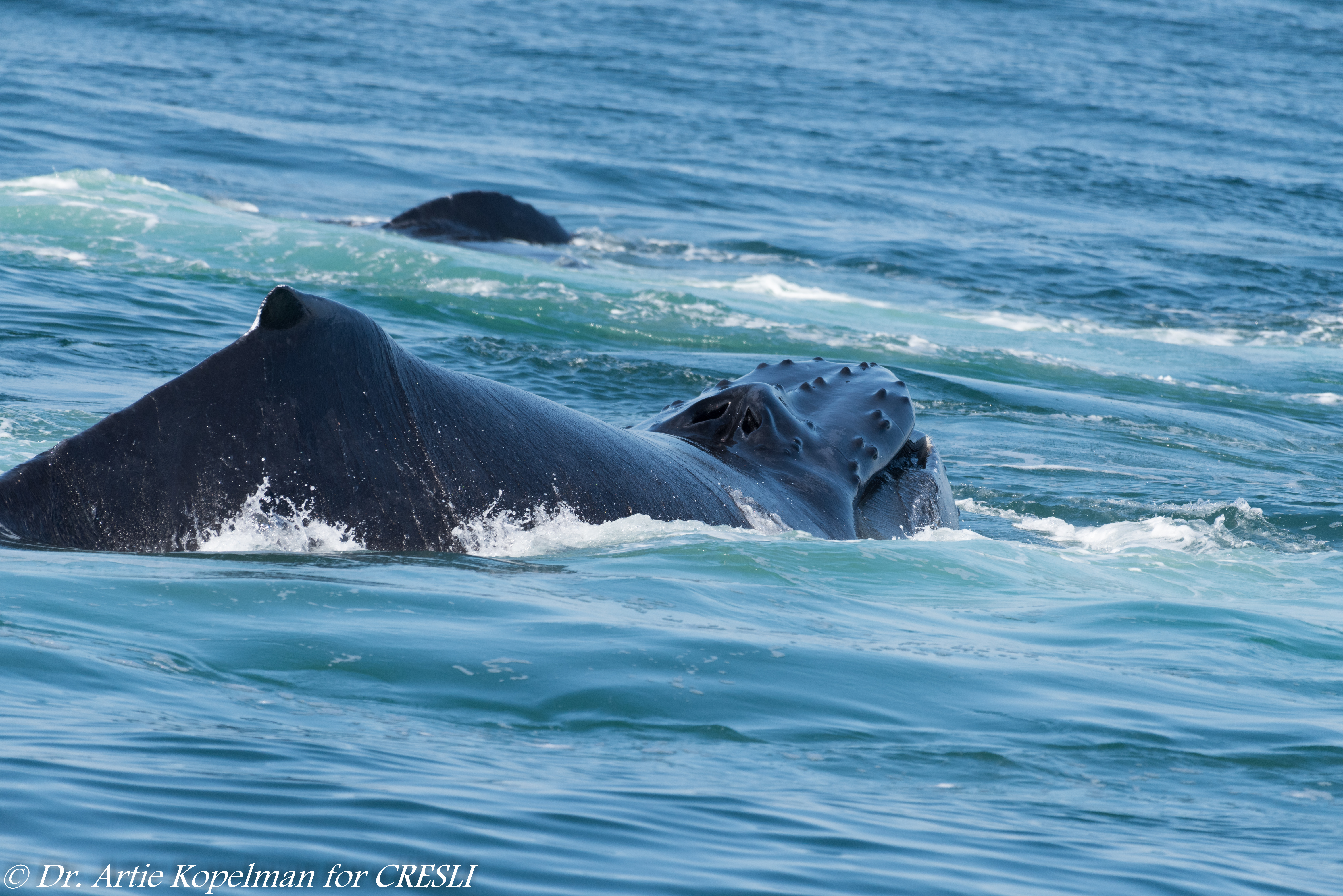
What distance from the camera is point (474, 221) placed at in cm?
2259

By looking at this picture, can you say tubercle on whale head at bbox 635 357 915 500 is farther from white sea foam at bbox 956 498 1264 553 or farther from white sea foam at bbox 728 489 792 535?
white sea foam at bbox 956 498 1264 553

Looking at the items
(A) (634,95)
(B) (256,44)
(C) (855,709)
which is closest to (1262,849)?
(C) (855,709)

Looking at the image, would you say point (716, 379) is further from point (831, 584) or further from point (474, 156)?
point (474, 156)

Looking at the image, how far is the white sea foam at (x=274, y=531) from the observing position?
5.42m

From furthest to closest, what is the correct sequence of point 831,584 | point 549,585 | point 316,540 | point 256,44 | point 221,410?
point 256,44 → point 831,584 → point 549,585 → point 316,540 → point 221,410

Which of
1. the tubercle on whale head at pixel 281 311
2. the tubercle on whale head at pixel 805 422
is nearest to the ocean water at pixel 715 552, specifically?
the tubercle on whale head at pixel 805 422

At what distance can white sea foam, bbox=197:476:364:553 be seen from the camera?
5418 mm

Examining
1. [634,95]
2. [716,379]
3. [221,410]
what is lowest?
[716,379]

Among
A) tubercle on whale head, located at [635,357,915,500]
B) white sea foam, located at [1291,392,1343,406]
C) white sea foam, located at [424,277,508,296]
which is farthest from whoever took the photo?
white sea foam, located at [424,277,508,296]

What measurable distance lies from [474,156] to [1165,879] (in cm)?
2975

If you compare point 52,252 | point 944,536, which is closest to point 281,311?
point 944,536

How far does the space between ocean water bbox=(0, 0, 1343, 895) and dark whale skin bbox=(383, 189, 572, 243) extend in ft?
1.96

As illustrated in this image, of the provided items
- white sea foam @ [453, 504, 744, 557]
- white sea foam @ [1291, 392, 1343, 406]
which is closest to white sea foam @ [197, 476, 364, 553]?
white sea foam @ [453, 504, 744, 557]

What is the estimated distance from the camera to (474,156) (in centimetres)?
3250
